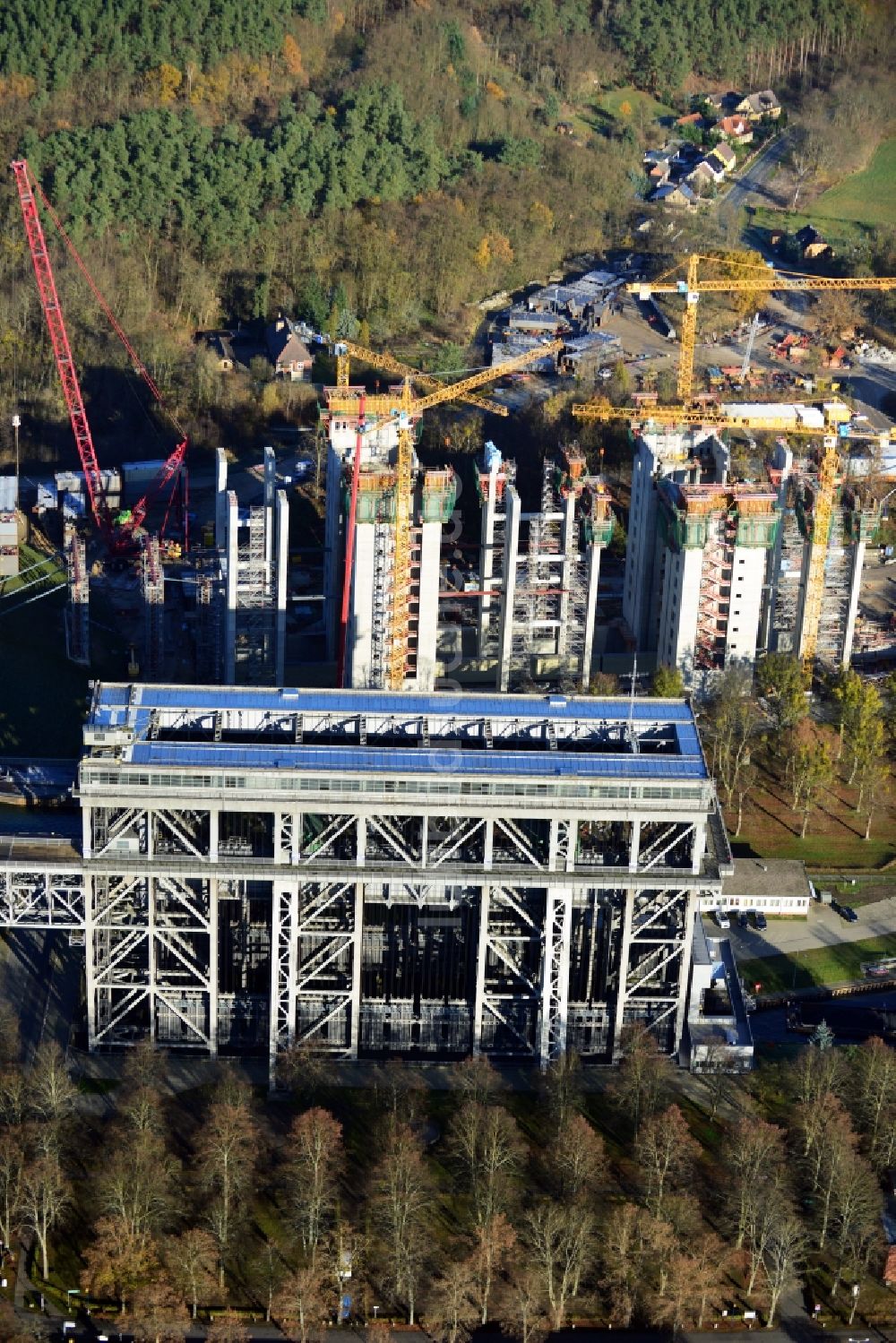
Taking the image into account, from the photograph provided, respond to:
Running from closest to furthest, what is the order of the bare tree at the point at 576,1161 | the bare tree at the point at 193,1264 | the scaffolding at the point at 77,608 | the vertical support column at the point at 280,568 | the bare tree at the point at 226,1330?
the bare tree at the point at 226,1330, the bare tree at the point at 193,1264, the bare tree at the point at 576,1161, the vertical support column at the point at 280,568, the scaffolding at the point at 77,608

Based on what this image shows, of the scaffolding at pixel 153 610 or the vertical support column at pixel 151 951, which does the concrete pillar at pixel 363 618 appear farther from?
the vertical support column at pixel 151 951

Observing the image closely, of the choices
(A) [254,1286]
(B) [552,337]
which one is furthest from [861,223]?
(A) [254,1286]

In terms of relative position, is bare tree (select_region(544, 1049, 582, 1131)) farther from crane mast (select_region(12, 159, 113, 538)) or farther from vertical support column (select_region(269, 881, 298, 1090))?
crane mast (select_region(12, 159, 113, 538))

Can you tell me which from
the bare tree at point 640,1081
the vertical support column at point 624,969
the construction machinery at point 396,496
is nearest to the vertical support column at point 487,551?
the construction machinery at point 396,496

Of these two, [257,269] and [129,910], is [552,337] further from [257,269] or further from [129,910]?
[129,910]

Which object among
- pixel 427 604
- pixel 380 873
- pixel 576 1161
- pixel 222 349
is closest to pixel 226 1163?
pixel 576 1161
